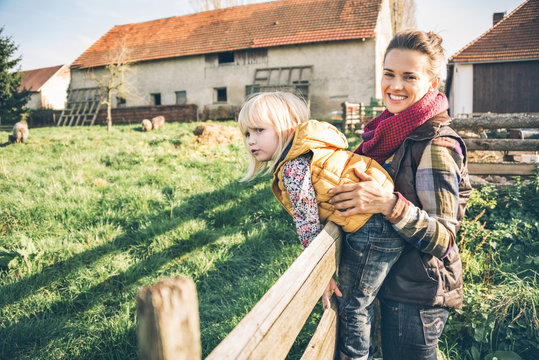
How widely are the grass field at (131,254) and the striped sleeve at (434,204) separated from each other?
4.58 ft

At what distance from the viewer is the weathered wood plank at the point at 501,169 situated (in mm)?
4512

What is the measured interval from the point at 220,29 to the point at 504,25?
16267mm

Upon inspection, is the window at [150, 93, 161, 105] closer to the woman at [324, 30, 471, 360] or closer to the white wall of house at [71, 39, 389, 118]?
the white wall of house at [71, 39, 389, 118]

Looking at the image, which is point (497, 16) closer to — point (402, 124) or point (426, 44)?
point (426, 44)

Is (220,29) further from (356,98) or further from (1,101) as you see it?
(1,101)

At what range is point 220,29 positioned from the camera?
22656 millimetres

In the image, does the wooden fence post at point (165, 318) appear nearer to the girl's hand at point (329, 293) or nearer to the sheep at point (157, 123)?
the girl's hand at point (329, 293)

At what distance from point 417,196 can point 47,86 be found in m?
46.0

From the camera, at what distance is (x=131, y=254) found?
11.7ft

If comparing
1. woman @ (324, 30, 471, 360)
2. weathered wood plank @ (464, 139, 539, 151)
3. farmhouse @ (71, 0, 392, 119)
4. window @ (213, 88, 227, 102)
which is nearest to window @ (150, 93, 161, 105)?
farmhouse @ (71, 0, 392, 119)

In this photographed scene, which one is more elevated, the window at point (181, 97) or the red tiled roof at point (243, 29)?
the red tiled roof at point (243, 29)

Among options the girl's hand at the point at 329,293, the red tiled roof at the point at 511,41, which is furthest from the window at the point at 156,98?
the girl's hand at the point at 329,293

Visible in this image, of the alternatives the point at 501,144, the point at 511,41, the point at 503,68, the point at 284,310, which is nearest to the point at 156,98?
the point at 503,68

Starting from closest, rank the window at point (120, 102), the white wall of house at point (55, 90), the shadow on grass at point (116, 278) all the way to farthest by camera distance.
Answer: the shadow on grass at point (116, 278) → the window at point (120, 102) → the white wall of house at point (55, 90)
